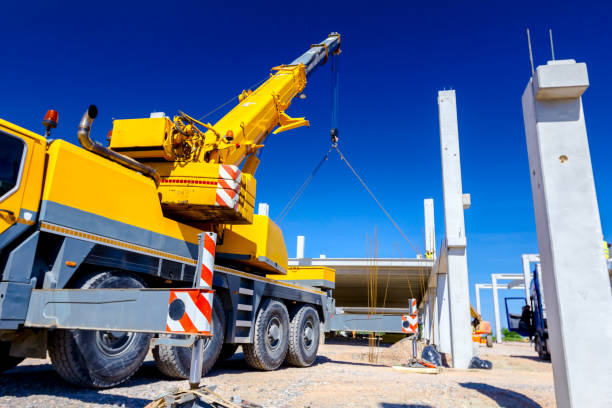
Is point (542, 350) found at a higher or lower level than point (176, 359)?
lower

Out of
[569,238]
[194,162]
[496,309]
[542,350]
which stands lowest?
[542,350]

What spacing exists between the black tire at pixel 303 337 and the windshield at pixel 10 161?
20.2 feet

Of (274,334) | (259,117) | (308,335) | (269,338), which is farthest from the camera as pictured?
(308,335)

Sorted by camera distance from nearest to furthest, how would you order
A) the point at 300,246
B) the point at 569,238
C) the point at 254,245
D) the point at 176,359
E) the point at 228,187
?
the point at 569,238 → the point at 176,359 → the point at 228,187 → the point at 254,245 → the point at 300,246

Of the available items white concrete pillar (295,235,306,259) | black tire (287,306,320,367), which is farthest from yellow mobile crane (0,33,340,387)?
white concrete pillar (295,235,306,259)

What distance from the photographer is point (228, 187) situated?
19.7ft

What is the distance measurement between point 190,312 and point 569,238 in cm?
345

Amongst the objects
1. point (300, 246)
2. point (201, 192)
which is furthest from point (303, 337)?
point (300, 246)

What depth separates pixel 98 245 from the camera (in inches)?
184

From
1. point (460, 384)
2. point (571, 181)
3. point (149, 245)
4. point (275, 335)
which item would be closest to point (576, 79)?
point (571, 181)

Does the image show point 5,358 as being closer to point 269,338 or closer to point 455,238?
point 269,338

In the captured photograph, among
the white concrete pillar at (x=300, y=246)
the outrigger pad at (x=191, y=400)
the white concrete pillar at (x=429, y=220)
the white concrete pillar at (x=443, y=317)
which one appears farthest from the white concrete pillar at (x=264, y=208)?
the outrigger pad at (x=191, y=400)

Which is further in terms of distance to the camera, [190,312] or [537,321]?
[537,321]

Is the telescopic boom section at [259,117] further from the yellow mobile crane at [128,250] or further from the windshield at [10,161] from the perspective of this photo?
the windshield at [10,161]
